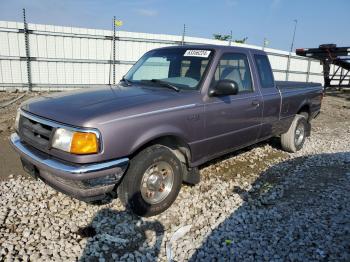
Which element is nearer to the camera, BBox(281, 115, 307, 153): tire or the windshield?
the windshield

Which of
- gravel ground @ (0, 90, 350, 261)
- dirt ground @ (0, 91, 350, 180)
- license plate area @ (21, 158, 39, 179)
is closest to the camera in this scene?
gravel ground @ (0, 90, 350, 261)

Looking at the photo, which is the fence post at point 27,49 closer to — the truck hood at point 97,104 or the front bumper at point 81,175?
the truck hood at point 97,104

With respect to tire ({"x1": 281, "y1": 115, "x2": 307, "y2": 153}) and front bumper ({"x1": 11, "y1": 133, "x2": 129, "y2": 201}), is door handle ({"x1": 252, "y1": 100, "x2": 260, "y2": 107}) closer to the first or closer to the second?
tire ({"x1": 281, "y1": 115, "x2": 307, "y2": 153})

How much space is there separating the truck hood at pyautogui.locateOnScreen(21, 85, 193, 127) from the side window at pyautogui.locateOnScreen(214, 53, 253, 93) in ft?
2.60

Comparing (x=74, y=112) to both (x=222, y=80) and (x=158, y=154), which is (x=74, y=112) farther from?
(x=222, y=80)

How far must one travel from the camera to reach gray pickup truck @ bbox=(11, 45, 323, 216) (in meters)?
2.88

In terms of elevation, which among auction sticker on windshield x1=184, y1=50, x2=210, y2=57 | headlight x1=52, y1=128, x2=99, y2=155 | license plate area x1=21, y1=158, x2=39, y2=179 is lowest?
license plate area x1=21, y1=158, x2=39, y2=179

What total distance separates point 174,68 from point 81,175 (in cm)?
209

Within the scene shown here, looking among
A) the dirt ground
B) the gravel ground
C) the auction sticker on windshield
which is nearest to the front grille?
the gravel ground

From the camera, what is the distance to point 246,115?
4.50m

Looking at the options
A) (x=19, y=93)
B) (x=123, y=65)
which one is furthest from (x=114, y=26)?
(x=19, y=93)

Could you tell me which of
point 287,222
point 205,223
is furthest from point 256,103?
point 205,223

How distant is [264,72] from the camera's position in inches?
200

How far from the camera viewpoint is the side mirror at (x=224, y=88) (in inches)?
148
